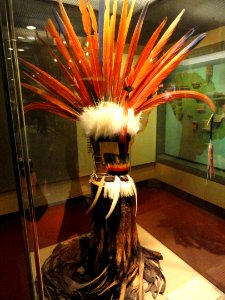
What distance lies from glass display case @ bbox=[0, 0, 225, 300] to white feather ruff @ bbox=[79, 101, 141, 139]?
0.18ft

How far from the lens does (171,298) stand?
1155 millimetres

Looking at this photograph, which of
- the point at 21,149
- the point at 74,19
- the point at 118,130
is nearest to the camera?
the point at 21,149

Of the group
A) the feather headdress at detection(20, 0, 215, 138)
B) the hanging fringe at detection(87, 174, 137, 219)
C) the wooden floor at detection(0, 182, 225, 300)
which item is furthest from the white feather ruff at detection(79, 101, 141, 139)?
the wooden floor at detection(0, 182, 225, 300)

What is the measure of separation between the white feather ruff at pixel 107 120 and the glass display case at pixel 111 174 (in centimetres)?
5

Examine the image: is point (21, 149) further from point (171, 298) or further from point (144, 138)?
point (144, 138)

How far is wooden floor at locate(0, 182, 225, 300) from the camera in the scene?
1.37 metres

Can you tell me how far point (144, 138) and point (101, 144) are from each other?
0.99m

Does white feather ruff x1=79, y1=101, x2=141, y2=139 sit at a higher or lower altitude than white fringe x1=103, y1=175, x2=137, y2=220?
higher

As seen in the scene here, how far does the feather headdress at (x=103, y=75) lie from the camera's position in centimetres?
101

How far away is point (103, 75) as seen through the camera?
3.39ft

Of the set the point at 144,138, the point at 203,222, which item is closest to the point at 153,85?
the point at 144,138

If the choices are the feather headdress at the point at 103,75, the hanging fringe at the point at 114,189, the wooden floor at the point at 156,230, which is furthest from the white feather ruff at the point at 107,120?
the wooden floor at the point at 156,230

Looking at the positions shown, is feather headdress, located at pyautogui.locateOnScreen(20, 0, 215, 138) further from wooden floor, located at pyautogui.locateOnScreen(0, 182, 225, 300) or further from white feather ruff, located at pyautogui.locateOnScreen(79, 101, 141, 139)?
wooden floor, located at pyautogui.locateOnScreen(0, 182, 225, 300)

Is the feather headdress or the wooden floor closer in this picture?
the feather headdress
